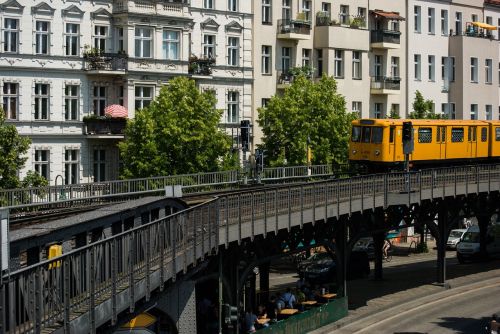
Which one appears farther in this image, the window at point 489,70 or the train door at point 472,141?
the window at point 489,70

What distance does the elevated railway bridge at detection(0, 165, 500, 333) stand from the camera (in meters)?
23.1

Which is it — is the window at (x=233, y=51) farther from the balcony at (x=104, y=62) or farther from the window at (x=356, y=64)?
the window at (x=356, y=64)

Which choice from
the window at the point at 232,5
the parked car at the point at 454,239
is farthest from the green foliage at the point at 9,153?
the parked car at the point at 454,239

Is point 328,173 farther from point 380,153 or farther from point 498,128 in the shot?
point 498,128

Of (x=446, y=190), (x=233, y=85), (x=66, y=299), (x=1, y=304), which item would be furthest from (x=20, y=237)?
(x=233, y=85)

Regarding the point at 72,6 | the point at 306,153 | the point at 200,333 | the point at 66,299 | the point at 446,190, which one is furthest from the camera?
the point at 306,153

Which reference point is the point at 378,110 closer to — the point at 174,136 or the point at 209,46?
the point at 209,46

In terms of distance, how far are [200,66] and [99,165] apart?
9475 mm

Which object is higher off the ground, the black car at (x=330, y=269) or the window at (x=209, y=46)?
the window at (x=209, y=46)

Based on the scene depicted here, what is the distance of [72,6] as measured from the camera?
6350 centimetres

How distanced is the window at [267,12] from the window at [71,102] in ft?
56.0

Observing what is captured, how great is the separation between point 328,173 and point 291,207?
69.5 ft

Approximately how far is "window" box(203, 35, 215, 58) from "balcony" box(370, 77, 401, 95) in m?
17.2

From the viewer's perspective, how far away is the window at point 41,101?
6212 cm
